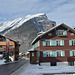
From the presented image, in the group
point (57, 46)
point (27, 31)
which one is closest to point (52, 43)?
point (57, 46)

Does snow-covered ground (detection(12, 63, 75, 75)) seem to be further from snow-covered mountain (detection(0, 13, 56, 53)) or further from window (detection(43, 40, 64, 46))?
snow-covered mountain (detection(0, 13, 56, 53))

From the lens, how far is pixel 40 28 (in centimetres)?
17012

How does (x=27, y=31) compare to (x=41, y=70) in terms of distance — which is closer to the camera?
(x=41, y=70)

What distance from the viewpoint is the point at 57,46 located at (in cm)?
2906

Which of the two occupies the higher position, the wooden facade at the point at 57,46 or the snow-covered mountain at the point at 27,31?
the snow-covered mountain at the point at 27,31

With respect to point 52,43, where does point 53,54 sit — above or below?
below

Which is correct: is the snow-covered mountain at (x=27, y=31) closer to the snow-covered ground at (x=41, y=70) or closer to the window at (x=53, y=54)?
the window at (x=53, y=54)

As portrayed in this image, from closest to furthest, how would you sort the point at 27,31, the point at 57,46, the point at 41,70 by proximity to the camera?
the point at 41,70 < the point at 57,46 < the point at 27,31

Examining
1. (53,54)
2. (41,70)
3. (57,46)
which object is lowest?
(41,70)

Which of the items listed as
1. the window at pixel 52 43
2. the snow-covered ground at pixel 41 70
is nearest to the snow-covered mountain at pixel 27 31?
the window at pixel 52 43

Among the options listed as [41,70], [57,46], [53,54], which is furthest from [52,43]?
[41,70]

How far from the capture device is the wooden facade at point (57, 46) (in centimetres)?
2873

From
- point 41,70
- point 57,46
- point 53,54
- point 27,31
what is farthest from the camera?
point 27,31

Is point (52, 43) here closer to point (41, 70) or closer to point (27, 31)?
point (41, 70)
